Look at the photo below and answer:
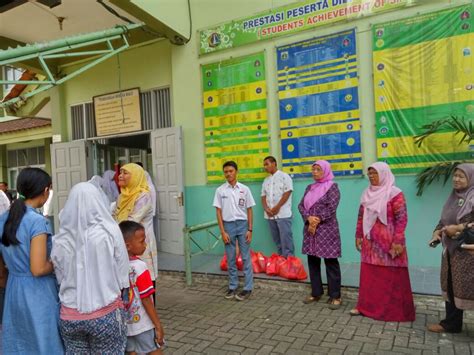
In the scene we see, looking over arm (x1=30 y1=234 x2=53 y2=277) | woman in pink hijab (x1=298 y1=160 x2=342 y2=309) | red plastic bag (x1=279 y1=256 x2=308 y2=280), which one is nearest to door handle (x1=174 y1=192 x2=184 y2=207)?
red plastic bag (x1=279 y1=256 x2=308 y2=280)

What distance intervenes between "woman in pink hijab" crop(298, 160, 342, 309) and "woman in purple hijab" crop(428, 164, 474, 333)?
3.23 ft

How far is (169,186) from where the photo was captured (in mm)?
6613

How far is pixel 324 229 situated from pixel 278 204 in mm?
1457

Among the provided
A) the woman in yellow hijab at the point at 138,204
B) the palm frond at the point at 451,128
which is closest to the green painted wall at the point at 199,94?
the palm frond at the point at 451,128

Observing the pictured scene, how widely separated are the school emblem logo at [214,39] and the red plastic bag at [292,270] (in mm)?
3832

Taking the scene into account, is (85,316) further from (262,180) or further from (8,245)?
(262,180)

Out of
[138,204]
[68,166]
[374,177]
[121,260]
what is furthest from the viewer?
[68,166]

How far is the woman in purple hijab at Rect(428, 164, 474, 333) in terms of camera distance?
2.95 meters

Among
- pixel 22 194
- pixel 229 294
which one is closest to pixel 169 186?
pixel 229 294

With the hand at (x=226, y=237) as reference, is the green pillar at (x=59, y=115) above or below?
above

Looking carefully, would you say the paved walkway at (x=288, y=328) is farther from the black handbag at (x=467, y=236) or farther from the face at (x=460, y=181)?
the face at (x=460, y=181)

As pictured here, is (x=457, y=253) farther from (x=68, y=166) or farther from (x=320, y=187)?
(x=68, y=166)

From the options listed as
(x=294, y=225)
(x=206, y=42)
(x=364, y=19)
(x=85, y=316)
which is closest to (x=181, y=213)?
(x=294, y=225)

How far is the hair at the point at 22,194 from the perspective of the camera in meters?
1.93
